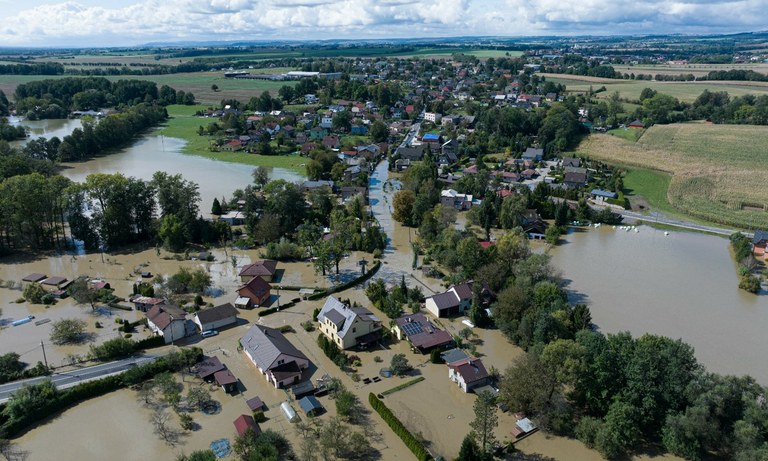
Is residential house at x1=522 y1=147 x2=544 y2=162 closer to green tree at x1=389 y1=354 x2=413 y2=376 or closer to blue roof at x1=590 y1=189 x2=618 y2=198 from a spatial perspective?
blue roof at x1=590 y1=189 x2=618 y2=198

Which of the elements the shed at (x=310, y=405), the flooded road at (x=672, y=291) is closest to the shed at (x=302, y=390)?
the shed at (x=310, y=405)

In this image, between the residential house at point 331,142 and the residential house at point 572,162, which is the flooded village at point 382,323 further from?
the residential house at point 331,142

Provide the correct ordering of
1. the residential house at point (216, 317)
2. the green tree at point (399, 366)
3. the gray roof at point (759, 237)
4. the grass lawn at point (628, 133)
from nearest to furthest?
the green tree at point (399, 366)
the residential house at point (216, 317)
the gray roof at point (759, 237)
the grass lawn at point (628, 133)

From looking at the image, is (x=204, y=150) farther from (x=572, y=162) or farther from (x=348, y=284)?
(x=572, y=162)

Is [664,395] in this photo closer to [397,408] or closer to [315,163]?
[397,408]

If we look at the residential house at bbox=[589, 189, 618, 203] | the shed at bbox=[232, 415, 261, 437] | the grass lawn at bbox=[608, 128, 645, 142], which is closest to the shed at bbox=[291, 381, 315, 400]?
the shed at bbox=[232, 415, 261, 437]

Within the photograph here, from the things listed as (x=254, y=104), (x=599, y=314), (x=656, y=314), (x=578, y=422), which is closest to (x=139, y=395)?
(x=578, y=422)
